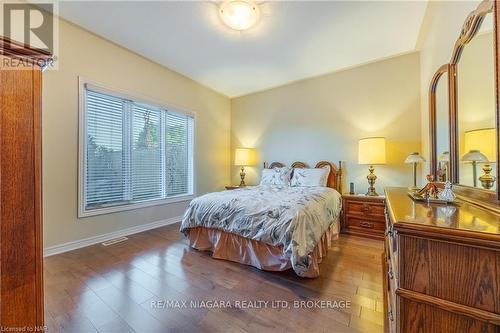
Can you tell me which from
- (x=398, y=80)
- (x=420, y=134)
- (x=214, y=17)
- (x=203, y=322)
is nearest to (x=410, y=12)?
(x=398, y=80)

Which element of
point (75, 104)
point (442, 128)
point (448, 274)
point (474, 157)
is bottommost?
point (448, 274)

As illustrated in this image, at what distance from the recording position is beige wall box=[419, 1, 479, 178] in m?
1.54

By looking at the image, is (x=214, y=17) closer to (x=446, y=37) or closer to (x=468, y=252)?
(x=446, y=37)

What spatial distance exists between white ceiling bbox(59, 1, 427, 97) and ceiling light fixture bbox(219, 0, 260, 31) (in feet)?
0.30

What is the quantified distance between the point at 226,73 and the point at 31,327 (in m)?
3.82

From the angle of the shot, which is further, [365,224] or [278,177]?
[278,177]

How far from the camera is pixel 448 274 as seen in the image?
64 centimetres

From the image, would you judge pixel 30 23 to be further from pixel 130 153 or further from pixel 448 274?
pixel 448 274

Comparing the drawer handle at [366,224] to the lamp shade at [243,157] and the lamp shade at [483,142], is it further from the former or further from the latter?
Answer: the lamp shade at [243,157]

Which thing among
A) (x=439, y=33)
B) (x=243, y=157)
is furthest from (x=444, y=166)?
(x=243, y=157)

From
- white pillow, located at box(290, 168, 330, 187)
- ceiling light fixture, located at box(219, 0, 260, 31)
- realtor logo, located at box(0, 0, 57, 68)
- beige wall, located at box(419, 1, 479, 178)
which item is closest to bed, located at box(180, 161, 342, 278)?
white pillow, located at box(290, 168, 330, 187)

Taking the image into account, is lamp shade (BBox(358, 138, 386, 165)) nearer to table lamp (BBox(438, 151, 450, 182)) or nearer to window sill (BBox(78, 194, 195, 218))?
table lamp (BBox(438, 151, 450, 182))

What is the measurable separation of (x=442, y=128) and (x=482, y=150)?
86cm

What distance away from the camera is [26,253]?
75 centimetres
